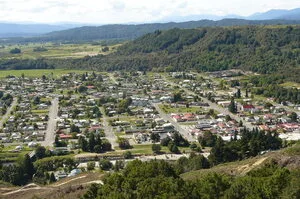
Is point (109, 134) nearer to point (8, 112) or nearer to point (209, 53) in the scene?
point (8, 112)

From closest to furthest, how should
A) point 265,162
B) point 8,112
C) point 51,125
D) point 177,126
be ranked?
point 265,162
point 177,126
point 51,125
point 8,112

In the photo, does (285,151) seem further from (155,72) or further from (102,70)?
(102,70)

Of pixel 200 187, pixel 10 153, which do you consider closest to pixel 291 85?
pixel 10 153

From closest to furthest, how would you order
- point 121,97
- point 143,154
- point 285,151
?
1. point 285,151
2. point 143,154
3. point 121,97

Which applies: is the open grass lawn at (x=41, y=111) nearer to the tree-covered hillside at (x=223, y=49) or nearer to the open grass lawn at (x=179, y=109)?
the open grass lawn at (x=179, y=109)

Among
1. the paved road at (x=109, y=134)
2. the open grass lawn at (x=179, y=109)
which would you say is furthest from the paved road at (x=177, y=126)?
the paved road at (x=109, y=134)

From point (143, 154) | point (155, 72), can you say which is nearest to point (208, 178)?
point (143, 154)
